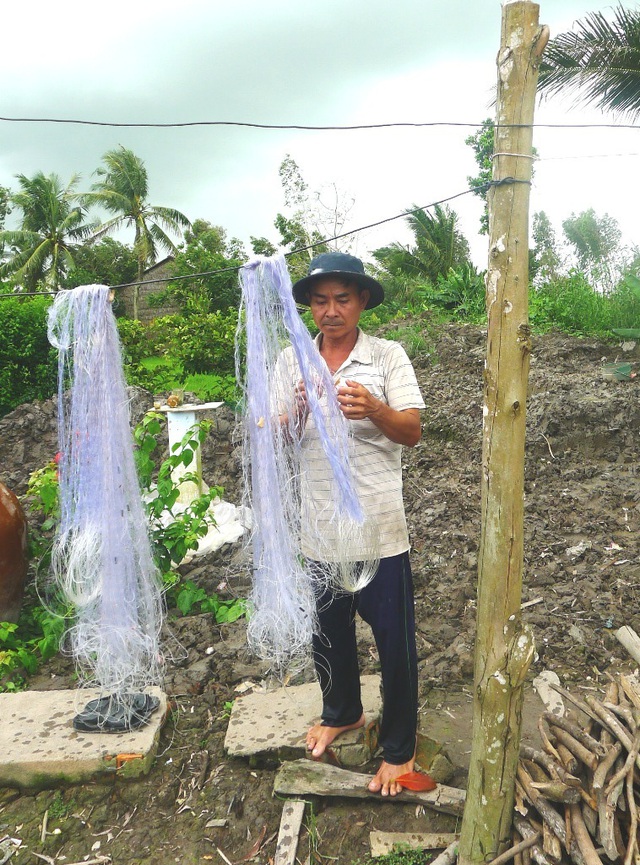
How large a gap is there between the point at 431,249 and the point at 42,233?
14413 mm

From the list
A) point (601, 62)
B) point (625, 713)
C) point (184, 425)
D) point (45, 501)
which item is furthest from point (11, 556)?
point (601, 62)

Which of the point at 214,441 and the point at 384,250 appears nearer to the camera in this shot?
the point at 214,441

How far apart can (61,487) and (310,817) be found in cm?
151

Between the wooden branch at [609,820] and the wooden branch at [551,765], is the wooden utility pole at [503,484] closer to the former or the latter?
the wooden branch at [551,765]

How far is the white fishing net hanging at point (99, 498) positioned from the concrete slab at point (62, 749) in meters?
A: 0.50

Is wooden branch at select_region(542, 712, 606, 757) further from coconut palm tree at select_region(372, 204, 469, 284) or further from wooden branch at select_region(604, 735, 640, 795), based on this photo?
coconut palm tree at select_region(372, 204, 469, 284)

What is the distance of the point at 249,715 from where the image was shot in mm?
3000

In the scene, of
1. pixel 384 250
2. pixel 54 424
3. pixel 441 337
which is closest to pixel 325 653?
pixel 54 424

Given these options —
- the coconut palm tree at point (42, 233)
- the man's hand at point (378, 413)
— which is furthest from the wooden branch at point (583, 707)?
the coconut palm tree at point (42, 233)

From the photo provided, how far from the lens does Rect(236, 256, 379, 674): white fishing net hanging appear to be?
2.12m

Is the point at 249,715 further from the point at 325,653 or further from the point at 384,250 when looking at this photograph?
the point at 384,250

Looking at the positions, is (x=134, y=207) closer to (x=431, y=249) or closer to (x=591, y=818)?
(x=431, y=249)

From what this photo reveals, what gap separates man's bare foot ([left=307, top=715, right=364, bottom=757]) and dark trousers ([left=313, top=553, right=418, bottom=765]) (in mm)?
129

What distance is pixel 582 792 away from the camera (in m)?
1.97
